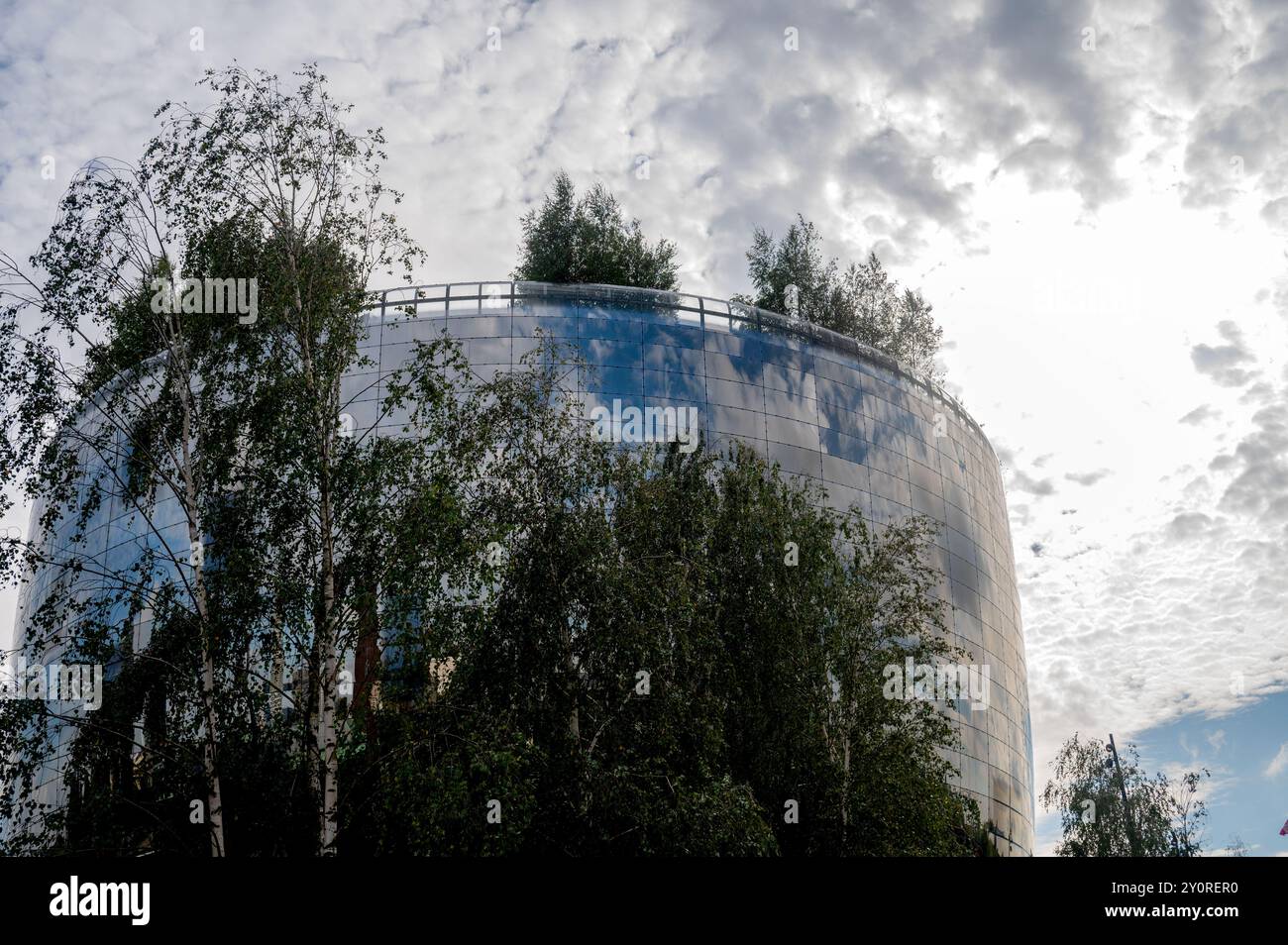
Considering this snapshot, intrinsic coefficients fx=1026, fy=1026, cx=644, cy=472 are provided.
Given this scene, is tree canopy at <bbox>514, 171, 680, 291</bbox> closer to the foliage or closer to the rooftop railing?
the rooftop railing

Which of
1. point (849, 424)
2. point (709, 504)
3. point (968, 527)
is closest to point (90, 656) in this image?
point (709, 504)

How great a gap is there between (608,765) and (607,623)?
2.96 m

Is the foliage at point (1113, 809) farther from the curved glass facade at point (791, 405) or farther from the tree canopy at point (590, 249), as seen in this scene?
the tree canopy at point (590, 249)

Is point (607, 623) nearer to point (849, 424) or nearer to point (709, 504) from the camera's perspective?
point (709, 504)

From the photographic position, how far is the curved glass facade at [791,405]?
46.9 m

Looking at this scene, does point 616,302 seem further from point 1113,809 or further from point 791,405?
point 1113,809

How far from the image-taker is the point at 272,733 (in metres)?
18.8

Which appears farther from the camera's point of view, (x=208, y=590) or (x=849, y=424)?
(x=849, y=424)

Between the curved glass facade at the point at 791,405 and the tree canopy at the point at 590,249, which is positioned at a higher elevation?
the tree canopy at the point at 590,249

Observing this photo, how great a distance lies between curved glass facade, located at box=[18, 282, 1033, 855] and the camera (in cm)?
4691

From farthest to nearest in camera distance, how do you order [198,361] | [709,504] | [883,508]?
[883,508], [709,504], [198,361]

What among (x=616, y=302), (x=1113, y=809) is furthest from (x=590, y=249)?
(x=1113, y=809)

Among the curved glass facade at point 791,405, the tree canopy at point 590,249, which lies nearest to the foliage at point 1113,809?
the curved glass facade at point 791,405
